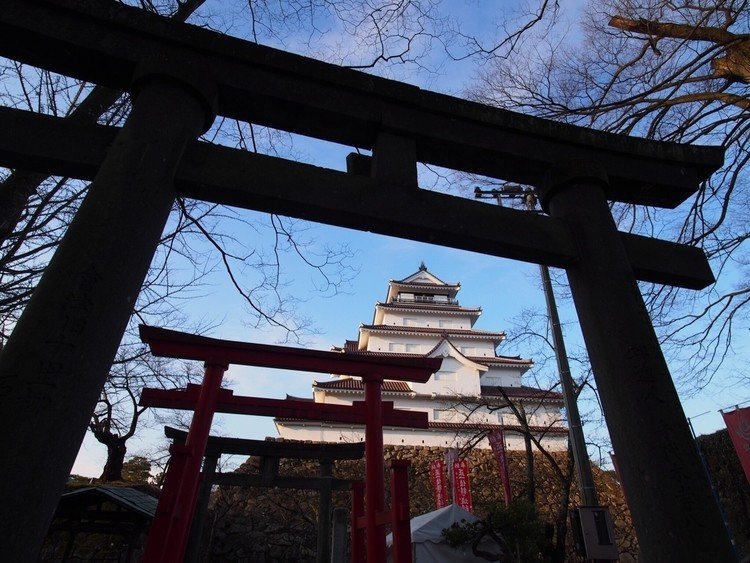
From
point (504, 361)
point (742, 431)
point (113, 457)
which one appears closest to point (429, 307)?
Answer: point (504, 361)

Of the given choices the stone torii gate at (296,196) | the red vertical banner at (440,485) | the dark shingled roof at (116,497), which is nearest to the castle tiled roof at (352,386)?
the red vertical banner at (440,485)

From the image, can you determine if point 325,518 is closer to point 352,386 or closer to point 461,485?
point 461,485

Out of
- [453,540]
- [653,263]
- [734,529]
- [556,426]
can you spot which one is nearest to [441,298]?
[556,426]

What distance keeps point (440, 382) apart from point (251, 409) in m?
22.2

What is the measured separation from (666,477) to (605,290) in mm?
1079

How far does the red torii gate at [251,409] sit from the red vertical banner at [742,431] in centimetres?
722

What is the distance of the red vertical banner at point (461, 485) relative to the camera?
53.9 feet

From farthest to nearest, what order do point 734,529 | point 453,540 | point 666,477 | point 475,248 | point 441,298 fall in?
point 441,298 → point 734,529 → point 453,540 → point 475,248 → point 666,477

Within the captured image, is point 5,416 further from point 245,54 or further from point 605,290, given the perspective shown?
point 605,290

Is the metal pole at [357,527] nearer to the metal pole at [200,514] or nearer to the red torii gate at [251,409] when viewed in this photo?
the red torii gate at [251,409]

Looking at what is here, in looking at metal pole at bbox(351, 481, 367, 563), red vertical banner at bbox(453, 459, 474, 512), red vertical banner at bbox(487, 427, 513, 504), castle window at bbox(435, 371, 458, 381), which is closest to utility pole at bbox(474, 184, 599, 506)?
metal pole at bbox(351, 481, 367, 563)

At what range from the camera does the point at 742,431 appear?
30.9ft

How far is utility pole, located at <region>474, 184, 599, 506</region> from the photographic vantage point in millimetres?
6221

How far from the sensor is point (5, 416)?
182 centimetres
